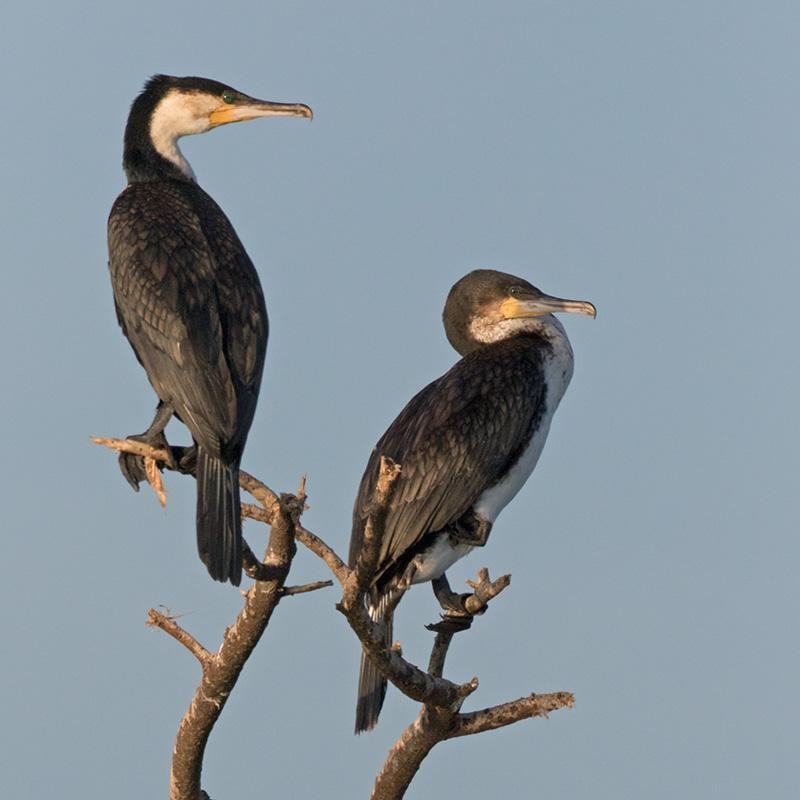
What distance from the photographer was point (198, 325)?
6.71 meters

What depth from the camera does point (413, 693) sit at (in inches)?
241

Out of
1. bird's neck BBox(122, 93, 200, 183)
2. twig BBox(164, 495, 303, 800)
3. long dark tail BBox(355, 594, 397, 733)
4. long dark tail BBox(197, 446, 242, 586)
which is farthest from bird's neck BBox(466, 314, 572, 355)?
twig BBox(164, 495, 303, 800)

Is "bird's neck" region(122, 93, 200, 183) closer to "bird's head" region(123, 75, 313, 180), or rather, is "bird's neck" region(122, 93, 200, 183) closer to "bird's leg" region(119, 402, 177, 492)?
"bird's head" region(123, 75, 313, 180)

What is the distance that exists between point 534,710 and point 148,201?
2.96 meters

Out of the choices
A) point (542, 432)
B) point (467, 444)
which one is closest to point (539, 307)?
point (542, 432)

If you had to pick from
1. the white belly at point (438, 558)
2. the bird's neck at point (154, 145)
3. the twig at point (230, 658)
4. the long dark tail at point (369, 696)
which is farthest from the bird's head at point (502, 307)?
the twig at point (230, 658)

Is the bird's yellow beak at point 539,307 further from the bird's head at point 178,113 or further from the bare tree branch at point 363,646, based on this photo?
the bare tree branch at point 363,646

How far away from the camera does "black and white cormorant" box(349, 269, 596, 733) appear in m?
7.07

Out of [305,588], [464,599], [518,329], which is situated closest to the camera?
[305,588]

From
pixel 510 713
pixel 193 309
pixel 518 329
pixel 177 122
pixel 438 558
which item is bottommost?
pixel 510 713

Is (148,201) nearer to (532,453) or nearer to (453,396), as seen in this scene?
(453,396)

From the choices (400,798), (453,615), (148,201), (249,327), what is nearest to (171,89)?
(148,201)

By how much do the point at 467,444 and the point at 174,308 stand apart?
1485 mm

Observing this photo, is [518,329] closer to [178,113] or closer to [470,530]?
[470,530]
